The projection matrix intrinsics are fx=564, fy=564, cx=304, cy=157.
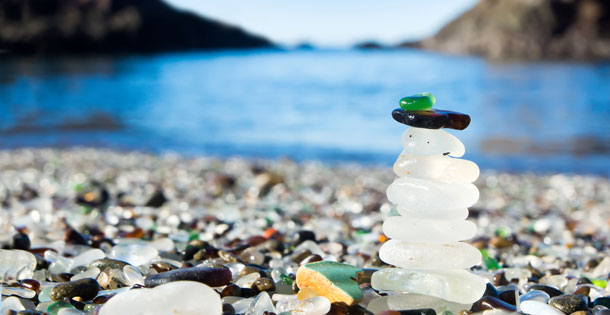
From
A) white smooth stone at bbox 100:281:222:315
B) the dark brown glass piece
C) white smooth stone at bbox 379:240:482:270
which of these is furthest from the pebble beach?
the dark brown glass piece

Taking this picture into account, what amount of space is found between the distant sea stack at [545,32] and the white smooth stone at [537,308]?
294 feet

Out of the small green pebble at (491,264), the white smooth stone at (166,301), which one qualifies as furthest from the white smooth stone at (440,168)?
the small green pebble at (491,264)

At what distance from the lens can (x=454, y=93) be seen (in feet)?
90.0

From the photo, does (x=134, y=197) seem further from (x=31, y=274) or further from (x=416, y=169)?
(x=416, y=169)

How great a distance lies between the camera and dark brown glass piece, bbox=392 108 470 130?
159cm

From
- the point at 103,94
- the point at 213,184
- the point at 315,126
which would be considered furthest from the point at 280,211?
the point at 103,94

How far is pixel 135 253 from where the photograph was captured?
2160mm

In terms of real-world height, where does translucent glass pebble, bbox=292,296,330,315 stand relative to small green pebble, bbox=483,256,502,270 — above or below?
above

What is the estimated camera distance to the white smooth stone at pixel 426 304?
163 centimetres

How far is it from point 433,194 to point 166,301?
0.79m

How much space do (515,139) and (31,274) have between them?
12.2 m

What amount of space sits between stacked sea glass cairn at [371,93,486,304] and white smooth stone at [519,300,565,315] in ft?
0.45

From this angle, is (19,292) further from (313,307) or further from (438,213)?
(438,213)

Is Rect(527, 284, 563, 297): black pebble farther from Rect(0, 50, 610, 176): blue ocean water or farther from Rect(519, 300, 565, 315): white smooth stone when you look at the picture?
Rect(0, 50, 610, 176): blue ocean water
